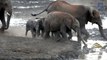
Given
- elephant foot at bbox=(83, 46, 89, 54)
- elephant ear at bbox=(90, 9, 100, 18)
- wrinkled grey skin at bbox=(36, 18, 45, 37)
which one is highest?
elephant ear at bbox=(90, 9, 100, 18)

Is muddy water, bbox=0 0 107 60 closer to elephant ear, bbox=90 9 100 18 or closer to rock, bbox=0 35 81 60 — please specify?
rock, bbox=0 35 81 60

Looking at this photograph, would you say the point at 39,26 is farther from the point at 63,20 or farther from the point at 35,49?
the point at 35,49

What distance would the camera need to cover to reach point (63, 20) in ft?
55.6

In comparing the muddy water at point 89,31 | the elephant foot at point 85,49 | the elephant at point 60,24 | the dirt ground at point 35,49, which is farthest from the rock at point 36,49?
the muddy water at point 89,31

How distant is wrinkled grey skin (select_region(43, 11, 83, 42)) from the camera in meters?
16.8

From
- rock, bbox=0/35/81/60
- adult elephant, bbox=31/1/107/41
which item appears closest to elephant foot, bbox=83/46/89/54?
rock, bbox=0/35/81/60

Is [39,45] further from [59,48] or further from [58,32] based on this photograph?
[58,32]

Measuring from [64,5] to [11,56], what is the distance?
5.88 meters

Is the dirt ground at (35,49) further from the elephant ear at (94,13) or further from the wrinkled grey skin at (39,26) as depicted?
the elephant ear at (94,13)

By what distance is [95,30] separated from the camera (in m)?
23.5

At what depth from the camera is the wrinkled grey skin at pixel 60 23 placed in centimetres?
1683

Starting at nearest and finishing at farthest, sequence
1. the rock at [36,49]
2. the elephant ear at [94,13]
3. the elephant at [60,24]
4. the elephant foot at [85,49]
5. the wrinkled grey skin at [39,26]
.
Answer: the rock at [36,49], the elephant foot at [85,49], the elephant at [60,24], the wrinkled grey skin at [39,26], the elephant ear at [94,13]

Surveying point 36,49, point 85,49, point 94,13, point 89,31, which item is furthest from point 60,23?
point 89,31

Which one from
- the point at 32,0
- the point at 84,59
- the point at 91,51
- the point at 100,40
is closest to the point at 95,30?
the point at 100,40
